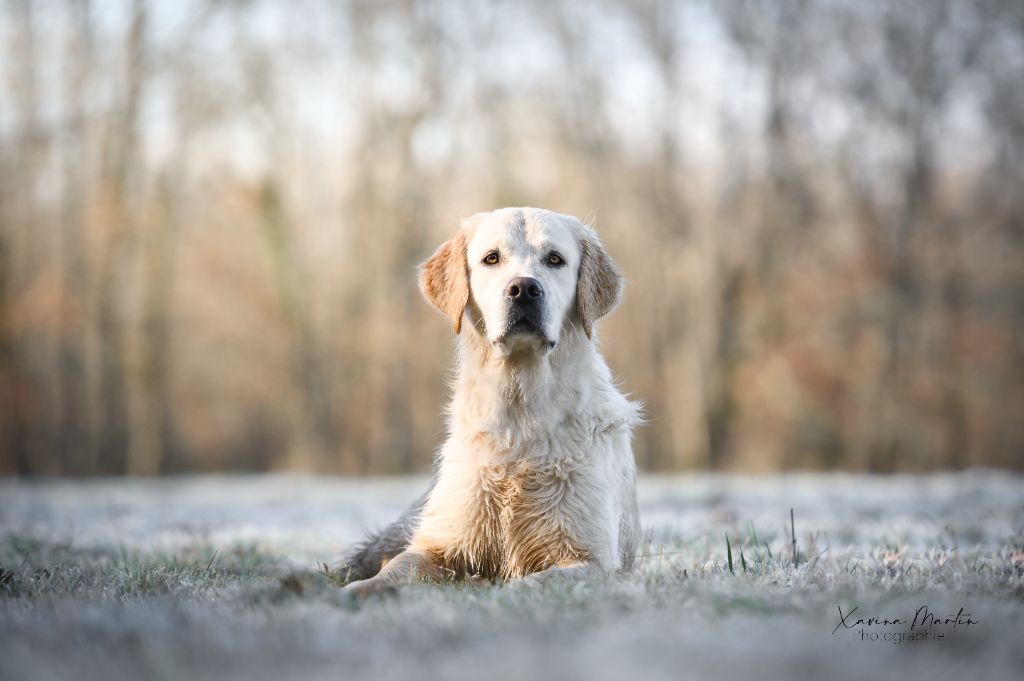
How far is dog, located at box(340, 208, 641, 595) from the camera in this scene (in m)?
4.10

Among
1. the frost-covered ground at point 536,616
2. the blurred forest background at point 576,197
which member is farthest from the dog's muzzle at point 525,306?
the blurred forest background at point 576,197

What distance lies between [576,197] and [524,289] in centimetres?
1841

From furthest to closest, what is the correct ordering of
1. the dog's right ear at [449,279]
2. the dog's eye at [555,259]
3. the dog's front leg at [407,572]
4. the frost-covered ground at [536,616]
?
the dog's right ear at [449,279]
the dog's eye at [555,259]
the dog's front leg at [407,572]
the frost-covered ground at [536,616]

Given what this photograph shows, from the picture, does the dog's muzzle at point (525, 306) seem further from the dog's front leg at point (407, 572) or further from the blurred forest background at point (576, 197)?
the blurred forest background at point (576, 197)

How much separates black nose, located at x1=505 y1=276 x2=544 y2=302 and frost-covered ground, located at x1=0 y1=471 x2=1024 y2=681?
1.32m

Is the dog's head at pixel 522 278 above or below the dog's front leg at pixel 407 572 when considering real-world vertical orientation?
above

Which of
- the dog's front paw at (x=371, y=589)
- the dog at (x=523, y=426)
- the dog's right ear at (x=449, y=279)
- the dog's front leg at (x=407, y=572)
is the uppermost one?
the dog's right ear at (x=449, y=279)

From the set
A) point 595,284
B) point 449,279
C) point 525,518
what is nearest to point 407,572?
point 525,518

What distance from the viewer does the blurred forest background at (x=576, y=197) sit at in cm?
1847

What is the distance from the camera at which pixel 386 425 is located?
2164 cm

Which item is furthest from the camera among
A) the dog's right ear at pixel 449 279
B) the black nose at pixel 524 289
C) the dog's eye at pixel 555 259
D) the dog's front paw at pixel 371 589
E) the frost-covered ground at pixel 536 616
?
the dog's right ear at pixel 449 279

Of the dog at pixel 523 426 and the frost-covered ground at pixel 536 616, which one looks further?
the dog at pixel 523 426

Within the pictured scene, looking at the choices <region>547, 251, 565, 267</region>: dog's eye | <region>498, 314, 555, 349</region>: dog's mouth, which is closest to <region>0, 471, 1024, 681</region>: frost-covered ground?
<region>498, 314, 555, 349</region>: dog's mouth

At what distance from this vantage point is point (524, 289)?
13.7 feet
